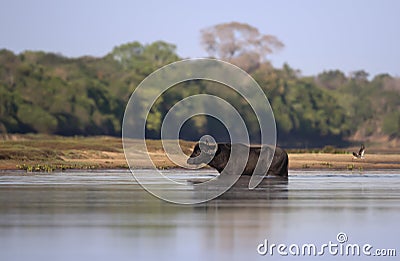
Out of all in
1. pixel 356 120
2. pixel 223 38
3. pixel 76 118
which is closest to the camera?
pixel 76 118

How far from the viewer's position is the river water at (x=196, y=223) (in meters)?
15.2

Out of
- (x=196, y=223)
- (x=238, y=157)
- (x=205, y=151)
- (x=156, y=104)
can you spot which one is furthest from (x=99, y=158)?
(x=156, y=104)

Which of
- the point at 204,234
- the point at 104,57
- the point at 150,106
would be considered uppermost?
the point at 104,57

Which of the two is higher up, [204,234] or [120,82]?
[120,82]

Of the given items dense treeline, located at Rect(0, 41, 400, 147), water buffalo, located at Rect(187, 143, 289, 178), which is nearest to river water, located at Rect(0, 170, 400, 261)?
water buffalo, located at Rect(187, 143, 289, 178)

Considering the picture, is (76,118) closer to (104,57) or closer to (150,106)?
(150,106)

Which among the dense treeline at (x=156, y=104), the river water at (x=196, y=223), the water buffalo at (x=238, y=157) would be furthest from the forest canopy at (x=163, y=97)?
the river water at (x=196, y=223)

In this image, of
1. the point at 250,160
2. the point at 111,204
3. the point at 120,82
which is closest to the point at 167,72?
the point at 120,82

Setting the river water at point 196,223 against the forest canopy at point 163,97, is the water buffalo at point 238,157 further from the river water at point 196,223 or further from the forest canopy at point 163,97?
the forest canopy at point 163,97

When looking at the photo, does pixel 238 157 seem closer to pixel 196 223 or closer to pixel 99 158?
pixel 99 158

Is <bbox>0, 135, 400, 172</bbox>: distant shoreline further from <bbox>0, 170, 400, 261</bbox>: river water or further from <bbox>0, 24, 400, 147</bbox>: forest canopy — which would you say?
<bbox>0, 24, 400, 147</bbox>: forest canopy

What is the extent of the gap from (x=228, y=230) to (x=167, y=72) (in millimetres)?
55049

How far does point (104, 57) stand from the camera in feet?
291

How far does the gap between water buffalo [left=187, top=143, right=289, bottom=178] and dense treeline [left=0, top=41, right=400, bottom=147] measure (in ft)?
95.9
